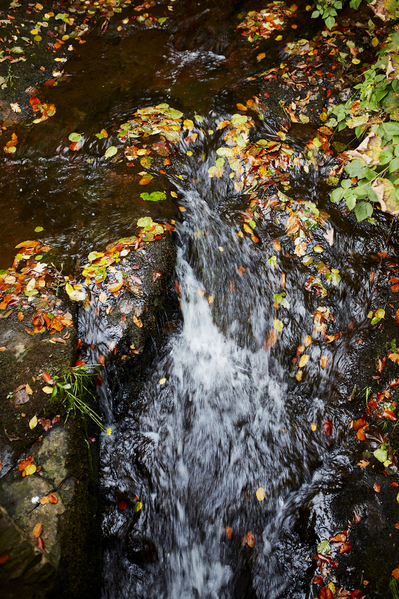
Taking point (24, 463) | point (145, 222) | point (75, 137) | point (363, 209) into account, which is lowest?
point (24, 463)

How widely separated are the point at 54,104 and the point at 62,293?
339 centimetres

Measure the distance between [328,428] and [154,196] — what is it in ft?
10.2

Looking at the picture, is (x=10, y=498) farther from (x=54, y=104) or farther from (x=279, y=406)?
(x=54, y=104)

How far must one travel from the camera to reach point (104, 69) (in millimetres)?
5441

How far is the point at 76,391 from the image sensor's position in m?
2.86

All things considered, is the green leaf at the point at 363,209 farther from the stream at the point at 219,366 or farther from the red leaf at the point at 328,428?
the red leaf at the point at 328,428

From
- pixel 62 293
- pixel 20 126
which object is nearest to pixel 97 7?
pixel 20 126

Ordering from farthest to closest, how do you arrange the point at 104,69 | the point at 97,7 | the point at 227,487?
the point at 97,7, the point at 104,69, the point at 227,487

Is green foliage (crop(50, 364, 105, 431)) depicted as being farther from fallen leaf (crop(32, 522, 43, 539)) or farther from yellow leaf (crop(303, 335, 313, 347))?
yellow leaf (crop(303, 335, 313, 347))

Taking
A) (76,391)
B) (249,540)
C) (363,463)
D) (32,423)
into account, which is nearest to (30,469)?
(32,423)

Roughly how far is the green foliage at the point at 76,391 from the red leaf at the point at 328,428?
2.13 m

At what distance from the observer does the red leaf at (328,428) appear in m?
3.33

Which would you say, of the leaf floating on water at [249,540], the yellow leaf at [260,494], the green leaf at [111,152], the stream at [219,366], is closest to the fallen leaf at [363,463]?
the stream at [219,366]

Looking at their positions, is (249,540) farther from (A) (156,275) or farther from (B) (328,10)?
(B) (328,10)
